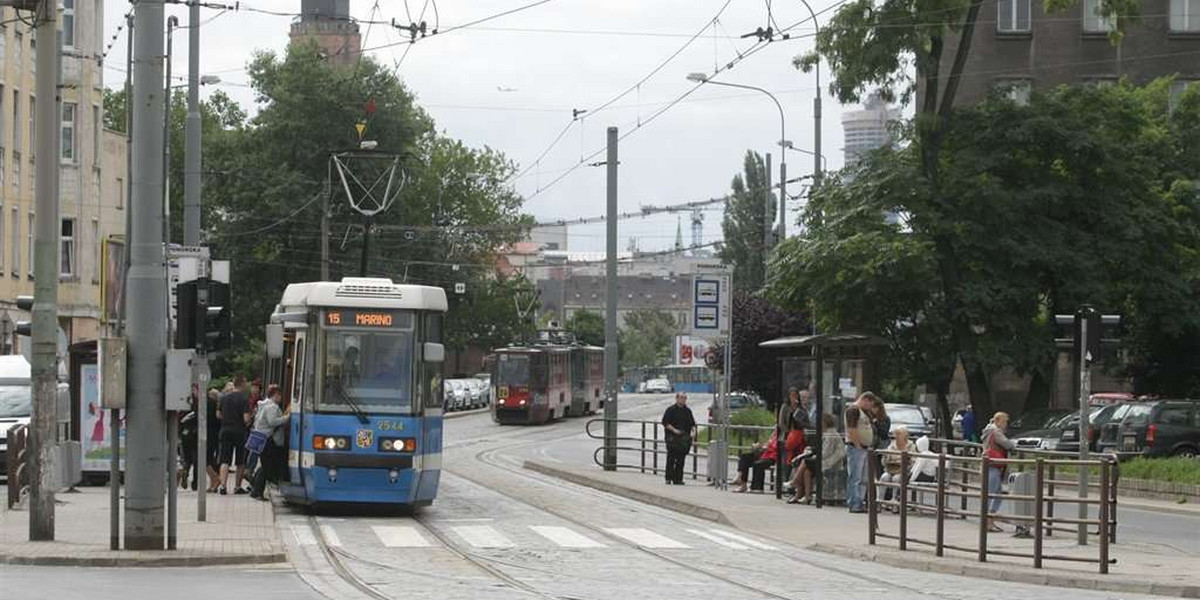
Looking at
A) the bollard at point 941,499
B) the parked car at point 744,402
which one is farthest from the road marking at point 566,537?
the parked car at point 744,402

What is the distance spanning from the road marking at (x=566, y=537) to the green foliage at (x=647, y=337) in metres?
144

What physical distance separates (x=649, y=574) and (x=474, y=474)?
69.9 ft

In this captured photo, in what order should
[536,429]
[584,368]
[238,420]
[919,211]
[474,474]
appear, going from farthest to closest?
[584,368]
[536,429]
[919,211]
[474,474]
[238,420]

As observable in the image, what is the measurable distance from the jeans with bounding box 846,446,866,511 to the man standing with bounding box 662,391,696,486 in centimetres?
683

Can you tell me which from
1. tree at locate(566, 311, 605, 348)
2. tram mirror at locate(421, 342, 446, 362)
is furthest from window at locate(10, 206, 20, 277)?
tree at locate(566, 311, 605, 348)

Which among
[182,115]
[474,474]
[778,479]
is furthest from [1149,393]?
[182,115]

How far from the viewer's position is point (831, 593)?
54.9 feet

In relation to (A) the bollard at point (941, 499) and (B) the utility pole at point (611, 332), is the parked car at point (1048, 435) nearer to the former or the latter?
(B) the utility pole at point (611, 332)

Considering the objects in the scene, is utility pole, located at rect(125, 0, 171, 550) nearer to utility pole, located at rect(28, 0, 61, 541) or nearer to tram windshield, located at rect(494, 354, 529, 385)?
utility pole, located at rect(28, 0, 61, 541)

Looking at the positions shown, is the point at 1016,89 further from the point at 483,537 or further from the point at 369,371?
the point at 483,537

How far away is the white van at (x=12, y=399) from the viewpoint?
33969 millimetres

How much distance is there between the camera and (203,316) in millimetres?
20047

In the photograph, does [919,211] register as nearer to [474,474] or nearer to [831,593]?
[474,474]

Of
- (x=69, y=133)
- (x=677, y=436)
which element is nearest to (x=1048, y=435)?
(x=677, y=436)
